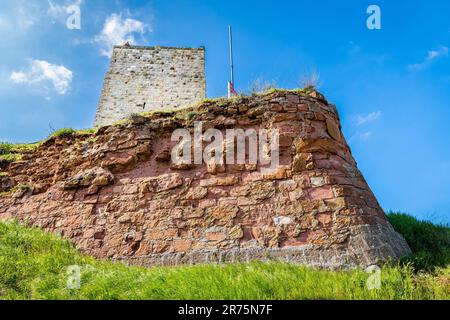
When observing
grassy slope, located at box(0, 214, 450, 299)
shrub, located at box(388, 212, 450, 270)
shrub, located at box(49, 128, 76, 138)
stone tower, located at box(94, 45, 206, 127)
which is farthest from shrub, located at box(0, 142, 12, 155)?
shrub, located at box(388, 212, 450, 270)

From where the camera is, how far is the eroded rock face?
473 cm

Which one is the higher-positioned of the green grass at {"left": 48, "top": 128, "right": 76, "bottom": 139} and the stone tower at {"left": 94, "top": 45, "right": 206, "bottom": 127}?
the stone tower at {"left": 94, "top": 45, "right": 206, "bottom": 127}

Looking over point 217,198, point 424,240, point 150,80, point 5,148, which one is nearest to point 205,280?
point 217,198

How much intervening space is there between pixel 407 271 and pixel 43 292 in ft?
13.8

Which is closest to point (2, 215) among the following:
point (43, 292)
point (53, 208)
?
point (53, 208)

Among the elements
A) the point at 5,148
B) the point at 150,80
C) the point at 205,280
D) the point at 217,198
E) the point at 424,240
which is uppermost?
the point at 150,80

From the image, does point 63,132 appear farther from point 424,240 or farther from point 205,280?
point 424,240

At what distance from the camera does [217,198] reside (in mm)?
5258

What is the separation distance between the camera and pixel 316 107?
5.84 meters

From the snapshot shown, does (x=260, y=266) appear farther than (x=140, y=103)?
No

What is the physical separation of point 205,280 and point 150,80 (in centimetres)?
1280

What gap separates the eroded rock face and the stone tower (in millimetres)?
8278

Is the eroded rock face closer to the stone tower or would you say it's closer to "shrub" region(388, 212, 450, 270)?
"shrub" region(388, 212, 450, 270)
